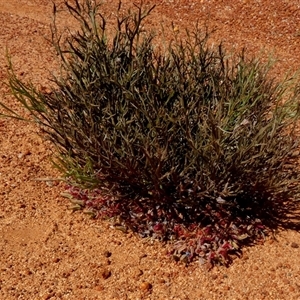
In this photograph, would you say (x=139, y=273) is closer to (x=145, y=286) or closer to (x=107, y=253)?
(x=145, y=286)

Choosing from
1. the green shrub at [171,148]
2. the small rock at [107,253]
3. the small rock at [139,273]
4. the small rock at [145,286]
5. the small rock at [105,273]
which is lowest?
the small rock at [145,286]

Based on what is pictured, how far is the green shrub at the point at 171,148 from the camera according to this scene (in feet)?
12.3

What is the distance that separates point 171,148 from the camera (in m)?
3.84

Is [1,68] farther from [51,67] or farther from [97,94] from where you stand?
[97,94]

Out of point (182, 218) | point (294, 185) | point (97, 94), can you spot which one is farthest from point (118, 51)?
point (294, 185)

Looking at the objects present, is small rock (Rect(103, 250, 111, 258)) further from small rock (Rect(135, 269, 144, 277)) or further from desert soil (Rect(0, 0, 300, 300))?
small rock (Rect(135, 269, 144, 277))

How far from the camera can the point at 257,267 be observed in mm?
3863

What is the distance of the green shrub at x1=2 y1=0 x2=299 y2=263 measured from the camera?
375 cm

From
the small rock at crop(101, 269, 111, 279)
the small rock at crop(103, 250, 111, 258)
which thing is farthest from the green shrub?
the small rock at crop(101, 269, 111, 279)

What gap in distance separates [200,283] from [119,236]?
64 cm

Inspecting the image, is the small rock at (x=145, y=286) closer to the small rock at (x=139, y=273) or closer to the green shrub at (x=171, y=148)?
the small rock at (x=139, y=273)

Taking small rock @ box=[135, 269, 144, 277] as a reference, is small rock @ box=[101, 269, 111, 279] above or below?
above

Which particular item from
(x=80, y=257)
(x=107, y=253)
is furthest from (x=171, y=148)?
(x=80, y=257)

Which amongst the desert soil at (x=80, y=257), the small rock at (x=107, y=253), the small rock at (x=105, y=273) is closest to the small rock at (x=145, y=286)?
the desert soil at (x=80, y=257)
